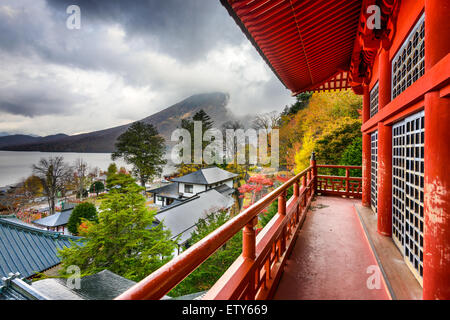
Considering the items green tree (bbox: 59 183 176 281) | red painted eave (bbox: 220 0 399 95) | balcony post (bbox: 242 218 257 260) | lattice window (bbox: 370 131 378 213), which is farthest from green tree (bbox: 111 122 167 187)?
balcony post (bbox: 242 218 257 260)

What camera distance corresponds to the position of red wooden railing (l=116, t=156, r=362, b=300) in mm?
895

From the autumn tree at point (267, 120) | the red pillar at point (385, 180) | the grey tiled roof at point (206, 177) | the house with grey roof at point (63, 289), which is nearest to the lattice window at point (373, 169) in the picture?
the red pillar at point (385, 180)

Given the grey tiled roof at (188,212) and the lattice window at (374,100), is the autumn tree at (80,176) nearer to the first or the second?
the grey tiled roof at (188,212)

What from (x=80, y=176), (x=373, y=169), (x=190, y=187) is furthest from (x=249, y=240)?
(x=80, y=176)

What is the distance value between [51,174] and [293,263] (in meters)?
30.3

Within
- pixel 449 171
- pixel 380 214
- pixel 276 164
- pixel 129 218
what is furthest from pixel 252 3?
pixel 276 164

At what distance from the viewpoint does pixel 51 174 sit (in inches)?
981

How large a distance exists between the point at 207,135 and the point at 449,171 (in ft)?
99.2

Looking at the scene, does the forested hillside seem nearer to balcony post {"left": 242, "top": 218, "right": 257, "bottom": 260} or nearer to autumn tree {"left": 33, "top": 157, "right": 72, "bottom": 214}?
balcony post {"left": 242, "top": 218, "right": 257, "bottom": 260}

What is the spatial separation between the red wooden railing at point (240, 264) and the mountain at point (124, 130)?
7087cm

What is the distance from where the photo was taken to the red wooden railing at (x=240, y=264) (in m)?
0.90

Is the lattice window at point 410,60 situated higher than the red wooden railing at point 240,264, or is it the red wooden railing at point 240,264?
the lattice window at point 410,60

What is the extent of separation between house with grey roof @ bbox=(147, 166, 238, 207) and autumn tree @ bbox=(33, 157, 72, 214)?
37.3 ft

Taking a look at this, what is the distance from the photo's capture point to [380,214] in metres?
3.47
